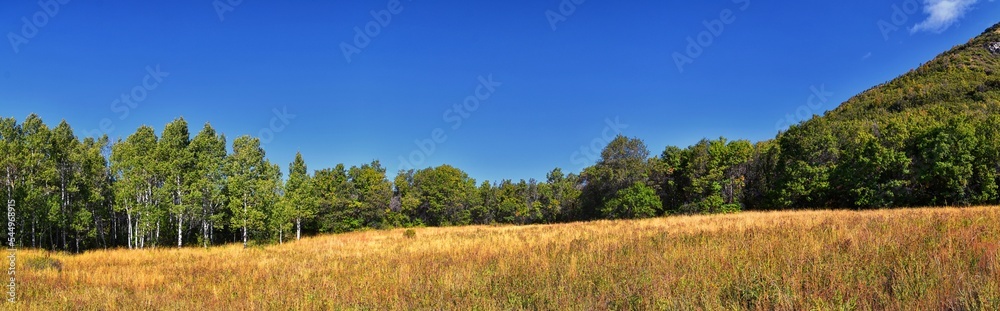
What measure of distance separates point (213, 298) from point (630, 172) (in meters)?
46.4

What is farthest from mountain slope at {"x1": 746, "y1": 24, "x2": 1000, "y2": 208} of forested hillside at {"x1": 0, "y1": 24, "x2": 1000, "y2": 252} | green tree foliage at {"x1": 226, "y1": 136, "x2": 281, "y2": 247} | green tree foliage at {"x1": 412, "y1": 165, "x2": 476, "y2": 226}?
green tree foliage at {"x1": 226, "y1": 136, "x2": 281, "y2": 247}

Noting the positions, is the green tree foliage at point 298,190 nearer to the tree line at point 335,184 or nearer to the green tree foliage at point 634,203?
the tree line at point 335,184

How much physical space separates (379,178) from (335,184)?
25.4 feet

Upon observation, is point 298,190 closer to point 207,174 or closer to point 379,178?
point 207,174

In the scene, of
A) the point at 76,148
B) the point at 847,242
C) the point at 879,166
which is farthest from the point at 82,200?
the point at 879,166

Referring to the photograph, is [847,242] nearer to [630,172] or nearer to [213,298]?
[213,298]

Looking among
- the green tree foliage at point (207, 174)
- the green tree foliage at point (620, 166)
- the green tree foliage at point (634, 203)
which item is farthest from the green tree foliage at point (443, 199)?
the green tree foliage at point (207, 174)

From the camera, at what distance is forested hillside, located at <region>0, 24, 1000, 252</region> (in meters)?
30.1

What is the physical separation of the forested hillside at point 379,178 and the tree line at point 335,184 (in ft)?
0.43

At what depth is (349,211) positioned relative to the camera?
58.7 meters

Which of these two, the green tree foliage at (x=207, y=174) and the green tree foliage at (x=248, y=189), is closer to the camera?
the green tree foliage at (x=248, y=189)

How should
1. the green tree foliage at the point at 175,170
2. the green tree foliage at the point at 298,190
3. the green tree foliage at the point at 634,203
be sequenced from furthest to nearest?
1. the green tree foliage at the point at 634,203
2. the green tree foliage at the point at 298,190
3. the green tree foliage at the point at 175,170

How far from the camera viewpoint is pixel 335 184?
60.8 metres

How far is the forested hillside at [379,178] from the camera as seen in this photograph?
30062 mm
